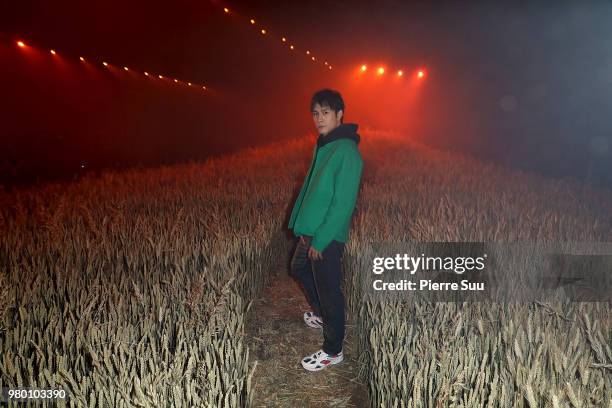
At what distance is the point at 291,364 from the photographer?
9.23ft

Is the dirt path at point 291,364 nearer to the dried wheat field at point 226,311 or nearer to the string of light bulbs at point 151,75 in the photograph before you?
the dried wheat field at point 226,311

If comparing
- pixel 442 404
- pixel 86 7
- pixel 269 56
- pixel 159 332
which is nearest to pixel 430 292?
pixel 442 404

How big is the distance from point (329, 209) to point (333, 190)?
10 cm

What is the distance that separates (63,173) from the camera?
29.9 ft

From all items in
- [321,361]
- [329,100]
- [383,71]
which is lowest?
[321,361]

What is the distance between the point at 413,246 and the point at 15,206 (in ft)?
12.3

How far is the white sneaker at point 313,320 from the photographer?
3.16m

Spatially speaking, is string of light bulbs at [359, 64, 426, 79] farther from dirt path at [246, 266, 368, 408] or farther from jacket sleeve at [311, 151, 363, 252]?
jacket sleeve at [311, 151, 363, 252]

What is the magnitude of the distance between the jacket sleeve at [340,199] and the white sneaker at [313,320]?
996 millimetres

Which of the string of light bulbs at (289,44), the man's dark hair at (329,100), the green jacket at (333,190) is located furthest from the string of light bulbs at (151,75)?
the green jacket at (333,190)

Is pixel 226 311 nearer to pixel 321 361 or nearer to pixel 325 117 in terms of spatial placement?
pixel 321 361

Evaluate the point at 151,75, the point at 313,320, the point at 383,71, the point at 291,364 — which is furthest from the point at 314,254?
the point at 383,71

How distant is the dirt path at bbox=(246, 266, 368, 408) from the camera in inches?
97.5

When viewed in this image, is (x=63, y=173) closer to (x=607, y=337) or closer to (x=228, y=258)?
(x=228, y=258)
